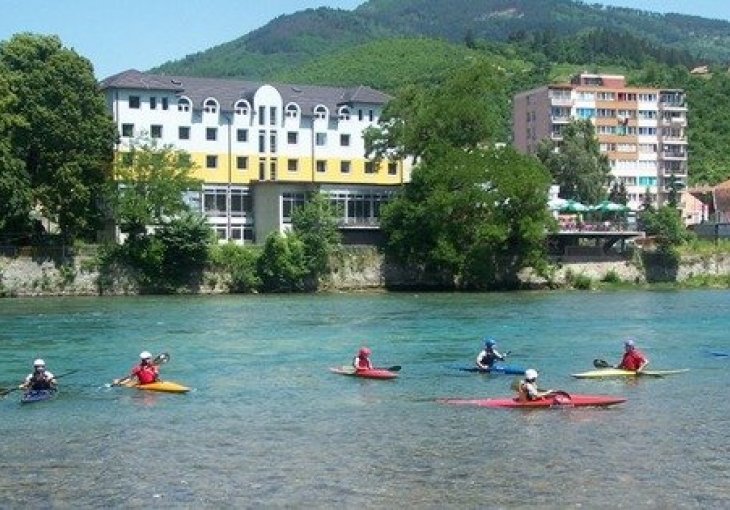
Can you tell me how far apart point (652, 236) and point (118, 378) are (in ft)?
218

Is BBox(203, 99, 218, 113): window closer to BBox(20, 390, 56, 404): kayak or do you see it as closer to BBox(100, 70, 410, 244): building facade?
BBox(100, 70, 410, 244): building facade

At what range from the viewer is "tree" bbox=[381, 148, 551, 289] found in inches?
3329

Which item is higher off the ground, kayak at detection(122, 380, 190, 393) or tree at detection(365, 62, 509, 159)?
tree at detection(365, 62, 509, 159)

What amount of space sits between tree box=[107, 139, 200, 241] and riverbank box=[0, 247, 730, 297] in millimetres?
4006

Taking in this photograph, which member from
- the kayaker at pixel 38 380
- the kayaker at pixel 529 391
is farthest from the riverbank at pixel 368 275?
the kayaker at pixel 529 391

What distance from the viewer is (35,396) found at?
1305 inches

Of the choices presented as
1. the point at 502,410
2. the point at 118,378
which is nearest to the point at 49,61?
the point at 118,378

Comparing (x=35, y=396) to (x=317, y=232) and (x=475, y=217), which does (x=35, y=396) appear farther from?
(x=475, y=217)

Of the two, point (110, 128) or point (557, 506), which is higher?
point (110, 128)

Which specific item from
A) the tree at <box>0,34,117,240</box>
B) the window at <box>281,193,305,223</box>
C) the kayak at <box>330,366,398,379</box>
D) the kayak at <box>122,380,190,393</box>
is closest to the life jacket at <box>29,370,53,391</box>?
the kayak at <box>122,380,190,393</box>

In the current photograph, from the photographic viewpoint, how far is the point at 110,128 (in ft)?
274

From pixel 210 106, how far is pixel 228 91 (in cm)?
360

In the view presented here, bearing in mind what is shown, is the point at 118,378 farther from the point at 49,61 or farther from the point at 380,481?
the point at 49,61

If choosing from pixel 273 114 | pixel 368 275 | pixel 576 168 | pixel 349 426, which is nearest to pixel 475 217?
pixel 368 275
